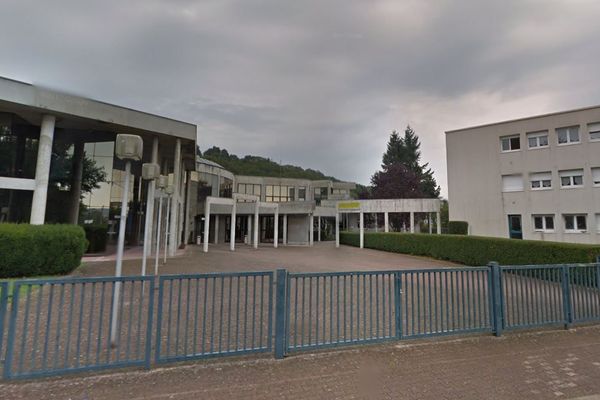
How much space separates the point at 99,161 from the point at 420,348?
63.2 feet

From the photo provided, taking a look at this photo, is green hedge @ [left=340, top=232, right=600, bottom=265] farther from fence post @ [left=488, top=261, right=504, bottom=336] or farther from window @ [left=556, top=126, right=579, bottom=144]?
window @ [left=556, top=126, right=579, bottom=144]

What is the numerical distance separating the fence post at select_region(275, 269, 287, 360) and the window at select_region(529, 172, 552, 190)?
22787 millimetres

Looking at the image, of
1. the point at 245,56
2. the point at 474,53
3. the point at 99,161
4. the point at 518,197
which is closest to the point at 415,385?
the point at 474,53

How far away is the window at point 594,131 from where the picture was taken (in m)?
18.9

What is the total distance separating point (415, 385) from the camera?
344cm

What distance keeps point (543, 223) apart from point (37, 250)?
85.3ft

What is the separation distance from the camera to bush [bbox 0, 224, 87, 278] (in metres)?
8.64

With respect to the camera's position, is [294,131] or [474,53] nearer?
[474,53]

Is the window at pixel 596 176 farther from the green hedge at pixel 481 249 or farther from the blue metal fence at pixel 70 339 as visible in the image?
the blue metal fence at pixel 70 339

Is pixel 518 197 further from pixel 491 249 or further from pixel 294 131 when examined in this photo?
pixel 294 131

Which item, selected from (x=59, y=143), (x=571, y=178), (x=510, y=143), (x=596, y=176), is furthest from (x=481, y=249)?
(x=59, y=143)

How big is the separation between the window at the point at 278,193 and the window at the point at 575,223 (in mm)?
28335

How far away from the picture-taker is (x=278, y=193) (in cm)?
4103

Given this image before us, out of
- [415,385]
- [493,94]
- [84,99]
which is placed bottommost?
[415,385]
